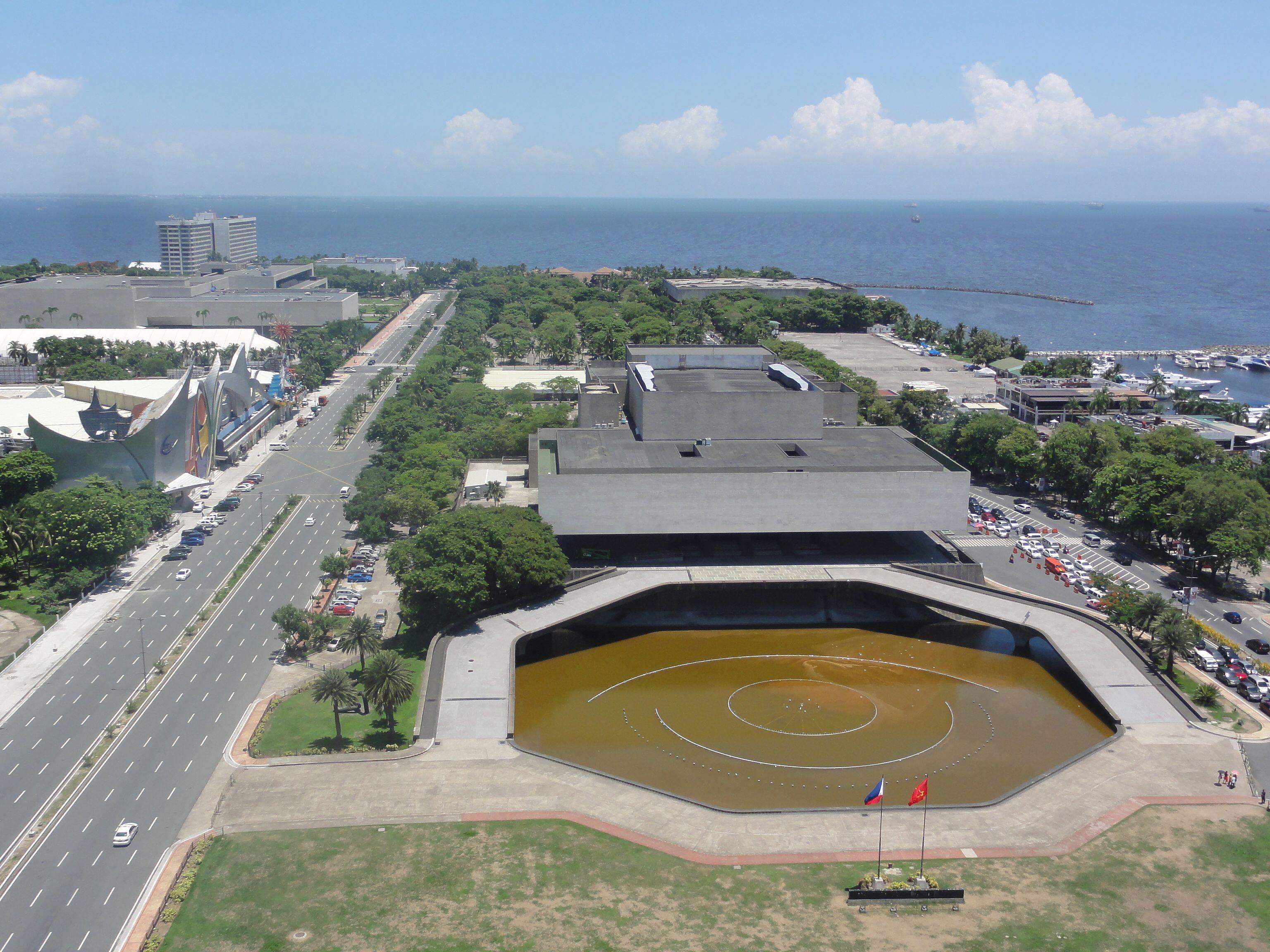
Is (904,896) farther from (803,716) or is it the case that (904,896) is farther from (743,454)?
(743,454)

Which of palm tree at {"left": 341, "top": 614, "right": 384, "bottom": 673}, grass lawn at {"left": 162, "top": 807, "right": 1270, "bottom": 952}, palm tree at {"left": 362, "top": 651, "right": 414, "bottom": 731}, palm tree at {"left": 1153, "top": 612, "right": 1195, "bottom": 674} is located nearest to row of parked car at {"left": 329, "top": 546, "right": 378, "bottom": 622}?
palm tree at {"left": 341, "top": 614, "right": 384, "bottom": 673}

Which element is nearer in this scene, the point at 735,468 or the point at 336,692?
the point at 336,692

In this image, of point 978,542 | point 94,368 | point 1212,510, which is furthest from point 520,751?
point 94,368

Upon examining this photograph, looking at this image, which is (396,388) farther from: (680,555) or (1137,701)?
(1137,701)

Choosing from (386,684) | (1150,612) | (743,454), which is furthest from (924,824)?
(743,454)

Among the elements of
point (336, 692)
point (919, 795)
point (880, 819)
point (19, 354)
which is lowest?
point (880, 819)

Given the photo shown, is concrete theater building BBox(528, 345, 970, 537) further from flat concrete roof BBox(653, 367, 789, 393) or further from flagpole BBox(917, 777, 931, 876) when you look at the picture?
flagpole BBox(917, 777, 931, 876)
